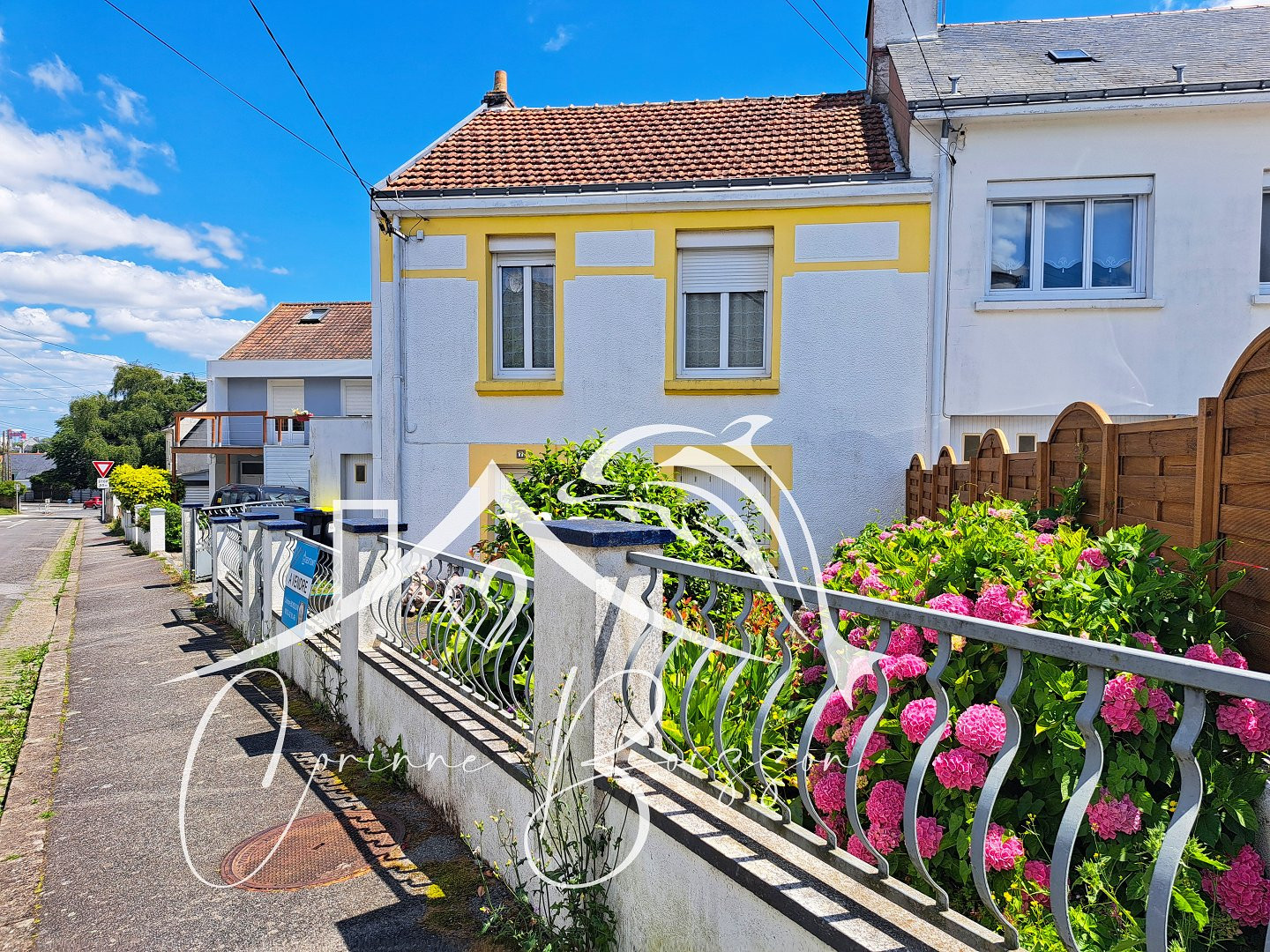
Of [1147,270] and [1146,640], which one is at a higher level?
[1147,270]

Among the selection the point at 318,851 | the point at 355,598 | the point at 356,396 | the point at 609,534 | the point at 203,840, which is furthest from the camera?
the point at 356,396

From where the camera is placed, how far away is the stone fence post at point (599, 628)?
284cm

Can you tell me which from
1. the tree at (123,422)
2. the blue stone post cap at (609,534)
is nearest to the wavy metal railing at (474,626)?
the blue stone post cap at (609,534)

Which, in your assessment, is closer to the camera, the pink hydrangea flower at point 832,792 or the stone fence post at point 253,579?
the pink hydrangea flower at point 832,792

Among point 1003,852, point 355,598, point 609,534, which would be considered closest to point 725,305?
point 355,598

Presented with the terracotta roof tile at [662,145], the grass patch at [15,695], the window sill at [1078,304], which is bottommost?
the grass patch at [15,695]

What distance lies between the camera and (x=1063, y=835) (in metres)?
1.56

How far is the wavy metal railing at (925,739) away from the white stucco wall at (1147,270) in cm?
663

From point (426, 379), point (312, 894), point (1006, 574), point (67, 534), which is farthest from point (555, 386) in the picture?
point (67, 534)

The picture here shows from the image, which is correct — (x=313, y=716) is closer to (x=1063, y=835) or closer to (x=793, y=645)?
(x=793, y=645)

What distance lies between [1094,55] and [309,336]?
26.4m

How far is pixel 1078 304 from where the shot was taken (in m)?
8.87

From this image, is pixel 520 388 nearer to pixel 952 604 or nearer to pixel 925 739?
pixel 952 604

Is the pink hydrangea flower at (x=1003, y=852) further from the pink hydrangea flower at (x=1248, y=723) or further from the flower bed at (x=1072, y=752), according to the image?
the pink hydrangea flower at (x=1248, y=723)
